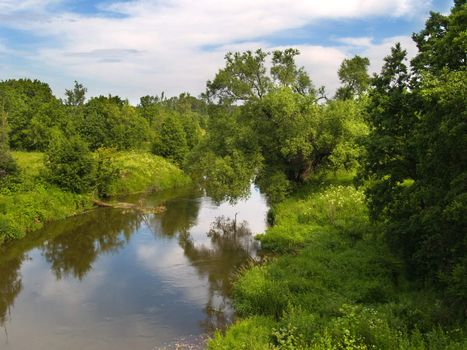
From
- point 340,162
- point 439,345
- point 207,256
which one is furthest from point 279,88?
point 439,345

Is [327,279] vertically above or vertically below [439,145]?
below

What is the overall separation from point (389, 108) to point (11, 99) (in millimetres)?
64963

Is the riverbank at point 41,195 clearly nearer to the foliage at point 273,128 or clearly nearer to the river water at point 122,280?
the river water at point 122,280

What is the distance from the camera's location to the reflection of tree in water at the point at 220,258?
2086cm

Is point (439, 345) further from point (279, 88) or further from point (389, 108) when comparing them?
point (279, 88)

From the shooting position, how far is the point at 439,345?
12.3 metres

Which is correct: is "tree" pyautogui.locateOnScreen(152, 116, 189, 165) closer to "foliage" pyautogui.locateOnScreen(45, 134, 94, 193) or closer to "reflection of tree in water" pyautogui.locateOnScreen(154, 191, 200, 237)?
"reflection of tree in water" pyautogui.locateOnScreen(154, 191, 200, 237)

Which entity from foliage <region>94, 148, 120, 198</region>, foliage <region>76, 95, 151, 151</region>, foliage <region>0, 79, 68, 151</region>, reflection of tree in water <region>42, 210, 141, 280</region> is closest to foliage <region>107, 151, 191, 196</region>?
foliage <region>94, 148, 120, 198</region>

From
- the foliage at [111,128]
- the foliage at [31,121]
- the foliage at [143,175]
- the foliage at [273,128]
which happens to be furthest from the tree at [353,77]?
the foliage at [31,121]

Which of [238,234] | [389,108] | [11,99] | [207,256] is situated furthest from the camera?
[11,99]

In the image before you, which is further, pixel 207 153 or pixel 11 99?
pixel 11 99

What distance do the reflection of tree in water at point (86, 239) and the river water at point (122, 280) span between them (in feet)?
0.24

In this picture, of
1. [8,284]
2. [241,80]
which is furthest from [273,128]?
[8,284]

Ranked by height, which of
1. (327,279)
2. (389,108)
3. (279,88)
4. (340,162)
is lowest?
(327,279)
